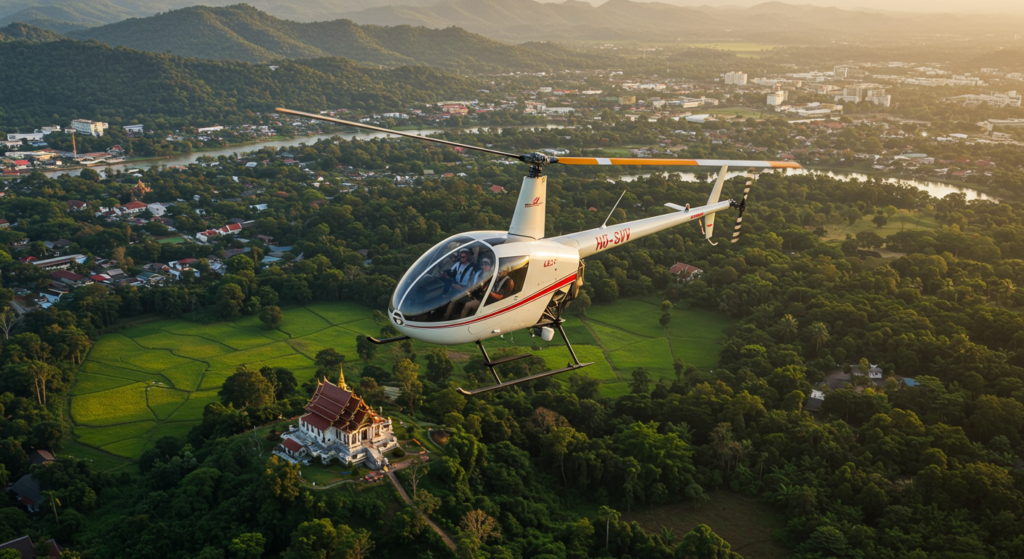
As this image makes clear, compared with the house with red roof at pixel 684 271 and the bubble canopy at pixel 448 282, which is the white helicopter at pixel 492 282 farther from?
the house with red roof at pixel 684 271

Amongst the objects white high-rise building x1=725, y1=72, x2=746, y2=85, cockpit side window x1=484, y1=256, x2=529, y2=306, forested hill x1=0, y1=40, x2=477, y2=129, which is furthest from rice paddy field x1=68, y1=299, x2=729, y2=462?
white high-rise building x1=725, y1=72, x2=746, y2=85

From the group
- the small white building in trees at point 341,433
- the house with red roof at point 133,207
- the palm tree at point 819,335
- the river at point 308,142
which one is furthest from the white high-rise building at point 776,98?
the small white building in trees at point 341,433

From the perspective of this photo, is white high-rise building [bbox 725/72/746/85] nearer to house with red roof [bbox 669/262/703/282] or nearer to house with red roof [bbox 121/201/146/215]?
house with red roof [bbox 669/262/703/282]

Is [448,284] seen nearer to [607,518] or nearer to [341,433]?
[607,518]

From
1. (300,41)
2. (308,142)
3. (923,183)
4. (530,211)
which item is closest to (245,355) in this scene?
(530,211)

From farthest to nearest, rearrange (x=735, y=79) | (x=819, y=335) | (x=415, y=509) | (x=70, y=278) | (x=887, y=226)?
(x=735, y=79)
(x=887, y=226)
(x=70, y=278)
(x=819, y=335)
(x=415, y=509)

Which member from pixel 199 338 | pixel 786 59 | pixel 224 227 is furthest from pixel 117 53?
pixel 786 59
